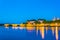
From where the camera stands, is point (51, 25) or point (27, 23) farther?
point (27, 23)

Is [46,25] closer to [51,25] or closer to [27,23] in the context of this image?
[51,25]

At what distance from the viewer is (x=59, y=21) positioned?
5838 centimetres

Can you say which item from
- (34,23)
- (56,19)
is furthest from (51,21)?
(34,23)

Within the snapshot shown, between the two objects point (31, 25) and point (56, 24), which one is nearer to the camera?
point (56, 24)

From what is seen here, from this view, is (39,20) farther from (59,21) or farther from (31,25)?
(59,21)

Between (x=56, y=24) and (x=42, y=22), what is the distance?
368 inches

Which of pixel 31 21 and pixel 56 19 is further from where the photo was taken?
pixel 31 21

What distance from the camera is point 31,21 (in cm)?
7031

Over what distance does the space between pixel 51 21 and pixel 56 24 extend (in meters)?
3.82

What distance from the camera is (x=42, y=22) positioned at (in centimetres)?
6712

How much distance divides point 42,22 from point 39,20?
3.17 metres

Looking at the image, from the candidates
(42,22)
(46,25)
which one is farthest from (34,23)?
(46,25)

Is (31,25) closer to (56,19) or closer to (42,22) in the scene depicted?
(42,22)

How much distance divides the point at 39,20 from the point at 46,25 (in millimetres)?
9701
